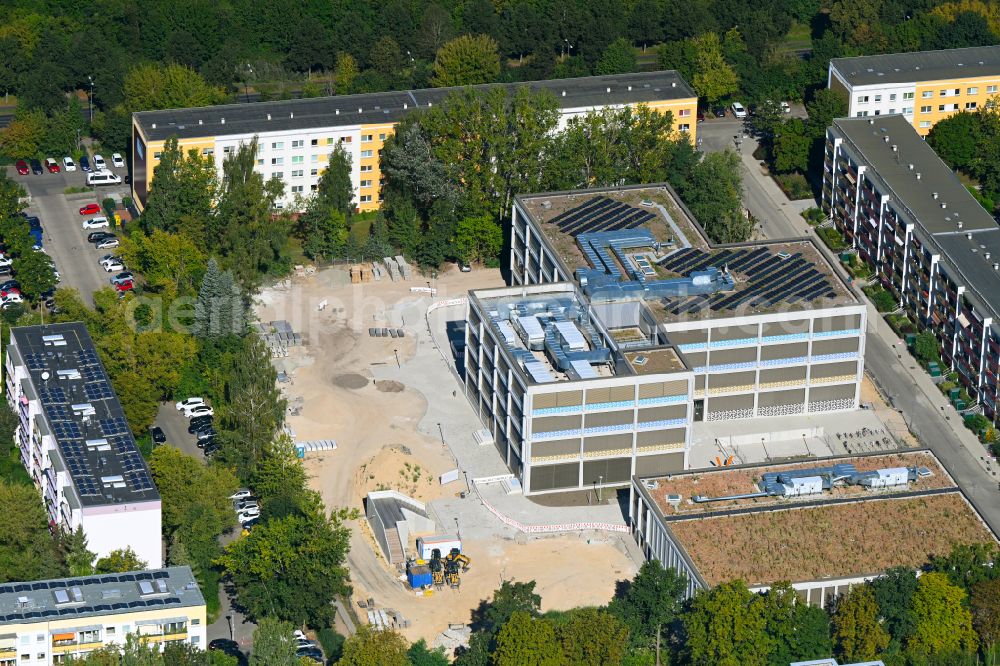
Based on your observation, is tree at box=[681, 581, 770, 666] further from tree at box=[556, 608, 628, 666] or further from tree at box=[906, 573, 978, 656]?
tree at box=[906, 573, 978, 656]

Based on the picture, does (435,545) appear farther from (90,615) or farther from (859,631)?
(859,631)

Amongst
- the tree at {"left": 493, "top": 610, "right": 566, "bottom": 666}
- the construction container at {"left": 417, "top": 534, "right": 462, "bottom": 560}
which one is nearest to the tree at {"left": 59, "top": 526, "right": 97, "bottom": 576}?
the construction container at {"left": 417, "top": 534, "right": 462, "bottom": 560}

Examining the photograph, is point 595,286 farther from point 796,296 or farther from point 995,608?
point 995,608

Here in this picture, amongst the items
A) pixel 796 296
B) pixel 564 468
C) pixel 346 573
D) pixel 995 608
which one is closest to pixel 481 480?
pixel 564 468

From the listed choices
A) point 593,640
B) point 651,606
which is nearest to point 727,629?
point 651,606

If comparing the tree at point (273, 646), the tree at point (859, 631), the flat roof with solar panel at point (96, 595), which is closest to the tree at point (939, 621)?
the tree at point (859, 631)

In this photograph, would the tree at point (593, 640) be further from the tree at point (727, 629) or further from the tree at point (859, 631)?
the tree at point (859, 631)
